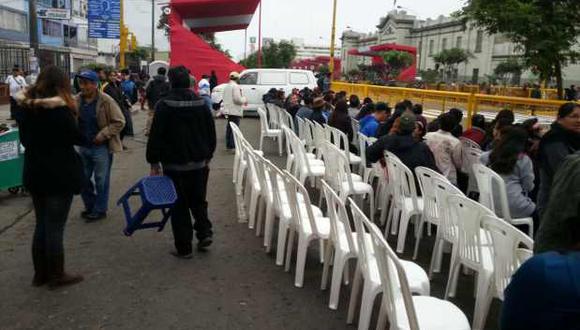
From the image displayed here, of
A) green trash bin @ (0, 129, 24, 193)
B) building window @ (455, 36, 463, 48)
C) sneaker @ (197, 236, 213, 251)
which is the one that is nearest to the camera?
sneaker @ (197, 236, 213, 251)

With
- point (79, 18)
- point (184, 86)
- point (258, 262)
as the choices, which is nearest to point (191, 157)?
point (184, 86)

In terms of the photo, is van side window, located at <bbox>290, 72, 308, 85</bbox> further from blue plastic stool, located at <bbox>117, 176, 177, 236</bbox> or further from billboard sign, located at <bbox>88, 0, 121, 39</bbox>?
blue plastic stool, located at <bbox>117, 176, 177, 236</bbox>

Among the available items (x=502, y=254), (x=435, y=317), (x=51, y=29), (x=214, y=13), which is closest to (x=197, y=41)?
(x=214, y=13)

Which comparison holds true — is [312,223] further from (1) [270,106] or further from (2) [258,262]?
(1) [270,106]

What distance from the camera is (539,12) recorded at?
7.76 metres

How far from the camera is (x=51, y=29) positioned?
52844 mm

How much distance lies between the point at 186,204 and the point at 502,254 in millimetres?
2668

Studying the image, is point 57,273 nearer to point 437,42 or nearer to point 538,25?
point 538,25

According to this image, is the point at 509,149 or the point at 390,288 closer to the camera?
the point at 390,288

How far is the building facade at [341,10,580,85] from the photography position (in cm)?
5334

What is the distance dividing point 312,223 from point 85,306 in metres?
1.71

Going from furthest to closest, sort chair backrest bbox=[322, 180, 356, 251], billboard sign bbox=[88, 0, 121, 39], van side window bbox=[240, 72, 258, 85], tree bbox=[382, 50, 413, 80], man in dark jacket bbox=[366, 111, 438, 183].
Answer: tree bbox=[382, 50, 413, 80]
billboard sign bbox=[88, 0, 121, 39]
van side window bbox=[240, 72, 258, 85]
man in dark jacket bbox=[366, 111, 438, 183]
chair backrest bbox=[322, 180, 356, 251]

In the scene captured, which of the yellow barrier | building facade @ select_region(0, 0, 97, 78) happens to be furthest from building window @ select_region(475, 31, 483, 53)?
the yellow barrier

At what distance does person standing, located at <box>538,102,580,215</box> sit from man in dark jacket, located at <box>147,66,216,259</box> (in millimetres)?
2655
